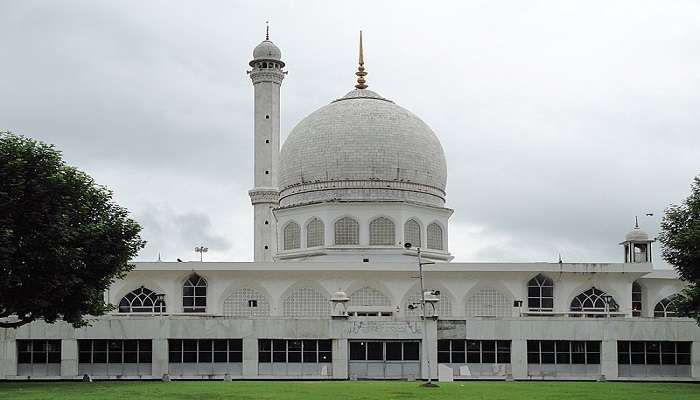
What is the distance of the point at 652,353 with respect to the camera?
182ft

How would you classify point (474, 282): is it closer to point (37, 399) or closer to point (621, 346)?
point (621, 346)

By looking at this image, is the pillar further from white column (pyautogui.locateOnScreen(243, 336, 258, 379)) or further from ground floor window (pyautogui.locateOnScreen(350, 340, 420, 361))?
white column (pyautogui.locateOnScreen(243, 336, 258, 379))

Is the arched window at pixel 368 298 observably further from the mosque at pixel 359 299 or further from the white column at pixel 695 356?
the white column at pixel 695 356

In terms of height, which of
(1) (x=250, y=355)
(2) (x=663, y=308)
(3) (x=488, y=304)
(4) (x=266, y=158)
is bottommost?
(1) (x=250, y=355)

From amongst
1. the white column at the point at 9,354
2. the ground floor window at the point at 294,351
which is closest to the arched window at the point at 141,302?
the white column at the point at 9,354

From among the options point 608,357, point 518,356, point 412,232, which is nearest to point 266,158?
point 412,232

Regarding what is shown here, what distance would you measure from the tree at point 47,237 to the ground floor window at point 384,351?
1466 cm

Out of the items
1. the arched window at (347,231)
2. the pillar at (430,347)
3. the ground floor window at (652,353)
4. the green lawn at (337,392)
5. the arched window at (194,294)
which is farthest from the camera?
the arched window at (347,231)

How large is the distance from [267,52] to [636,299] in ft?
112

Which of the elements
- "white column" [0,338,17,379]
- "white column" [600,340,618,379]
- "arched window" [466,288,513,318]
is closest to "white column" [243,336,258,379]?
"white column" [0,338,17,379]

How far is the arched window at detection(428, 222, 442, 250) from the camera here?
67625 millimetres

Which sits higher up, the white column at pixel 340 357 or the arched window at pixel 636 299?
the arched window at pixel 636 299

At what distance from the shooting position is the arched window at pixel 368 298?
206 ft

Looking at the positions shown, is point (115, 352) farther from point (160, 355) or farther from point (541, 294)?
point (541, 294)
